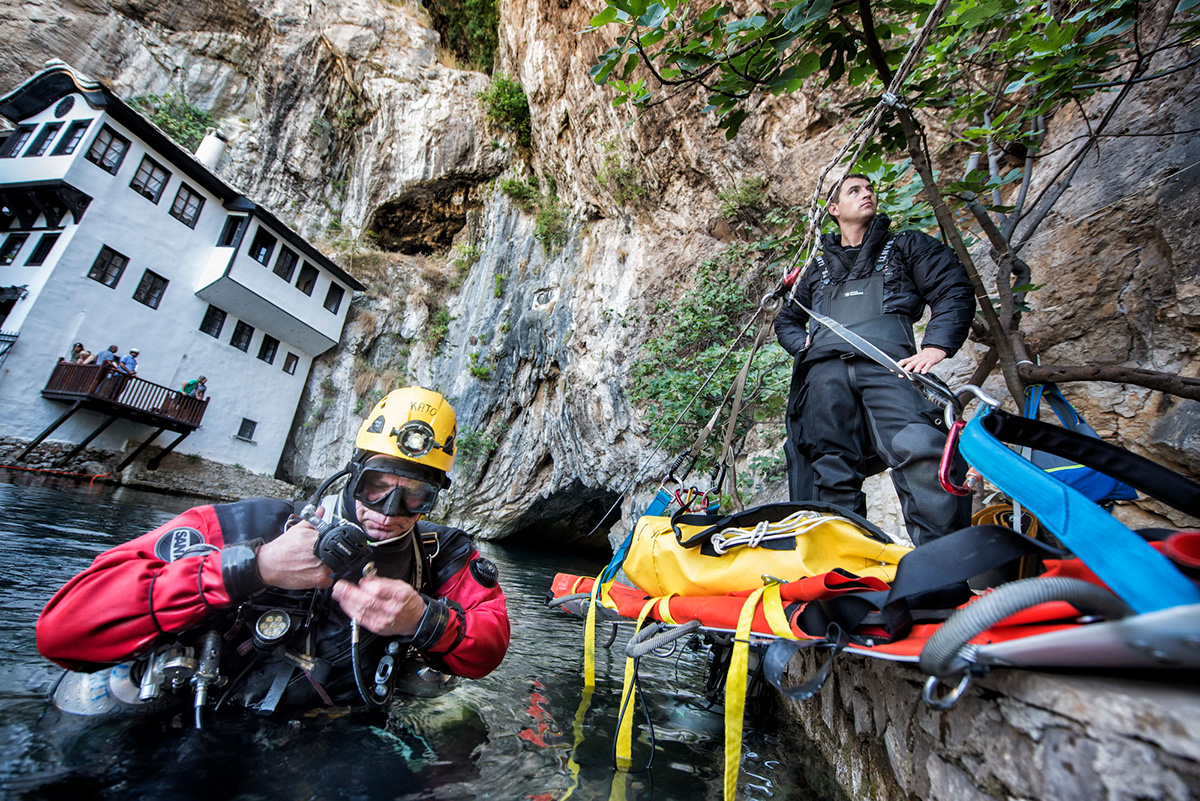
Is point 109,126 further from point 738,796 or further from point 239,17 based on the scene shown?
point 738,796

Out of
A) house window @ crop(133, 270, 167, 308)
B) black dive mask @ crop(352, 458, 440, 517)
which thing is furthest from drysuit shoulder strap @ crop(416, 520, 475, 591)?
house window @ crop(133, 270, 167, 308)

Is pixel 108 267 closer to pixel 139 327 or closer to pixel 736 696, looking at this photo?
pixel 139 327

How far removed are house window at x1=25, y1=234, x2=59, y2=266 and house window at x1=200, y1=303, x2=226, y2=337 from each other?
146 inches

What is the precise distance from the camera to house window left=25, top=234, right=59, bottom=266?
43.5ft

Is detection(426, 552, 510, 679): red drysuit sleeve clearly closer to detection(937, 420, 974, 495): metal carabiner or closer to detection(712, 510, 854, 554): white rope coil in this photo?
detection(712, 510, 854, 554): white rope coil

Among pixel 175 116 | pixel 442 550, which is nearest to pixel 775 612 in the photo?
pixel 442 550

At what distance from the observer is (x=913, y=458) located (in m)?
1.89

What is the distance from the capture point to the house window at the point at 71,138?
13.7 m

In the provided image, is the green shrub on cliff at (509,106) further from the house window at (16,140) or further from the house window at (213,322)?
the house window at (16,140)

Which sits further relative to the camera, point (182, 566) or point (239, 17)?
point (239, 17)

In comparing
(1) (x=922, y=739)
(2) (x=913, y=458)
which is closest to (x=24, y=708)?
(1) (x=922, y=739)

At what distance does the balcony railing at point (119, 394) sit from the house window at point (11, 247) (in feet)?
11.7

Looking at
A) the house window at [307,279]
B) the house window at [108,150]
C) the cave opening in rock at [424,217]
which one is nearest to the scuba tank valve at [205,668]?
the house window at [108,150]

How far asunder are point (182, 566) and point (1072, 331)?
16.0ft
